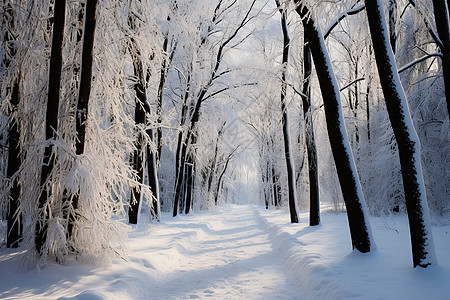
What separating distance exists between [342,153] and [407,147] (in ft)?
4.85

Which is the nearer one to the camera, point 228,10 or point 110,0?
point 110,0

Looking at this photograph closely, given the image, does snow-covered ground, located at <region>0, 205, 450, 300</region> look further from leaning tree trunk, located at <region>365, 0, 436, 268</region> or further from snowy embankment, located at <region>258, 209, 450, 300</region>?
leaning tree trunk, located at <region>365, 0, 436, 268</region>

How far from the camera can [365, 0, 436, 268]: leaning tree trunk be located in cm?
436

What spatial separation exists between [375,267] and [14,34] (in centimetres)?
867

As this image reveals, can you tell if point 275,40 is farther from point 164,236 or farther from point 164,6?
point 164,236

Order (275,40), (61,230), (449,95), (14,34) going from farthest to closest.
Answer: (275,40) → (449,95) → (14,34) → (61,230)

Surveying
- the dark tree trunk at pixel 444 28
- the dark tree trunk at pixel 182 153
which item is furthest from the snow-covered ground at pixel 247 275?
the dark tree trunk at pixel 182 153

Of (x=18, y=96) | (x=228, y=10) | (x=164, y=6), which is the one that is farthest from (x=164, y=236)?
(x=228, y=10)

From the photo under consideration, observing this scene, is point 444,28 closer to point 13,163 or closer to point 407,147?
point 407,147

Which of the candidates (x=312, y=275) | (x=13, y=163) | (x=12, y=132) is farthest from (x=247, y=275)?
(x=12, y=132)

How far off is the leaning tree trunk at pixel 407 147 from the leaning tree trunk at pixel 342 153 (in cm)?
114

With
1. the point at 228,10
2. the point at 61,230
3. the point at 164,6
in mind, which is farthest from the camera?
the point at 228,10

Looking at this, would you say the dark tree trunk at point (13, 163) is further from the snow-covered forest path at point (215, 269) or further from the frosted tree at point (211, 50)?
the frosted tree at point (211, 50)

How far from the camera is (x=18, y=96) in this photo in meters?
6.21
